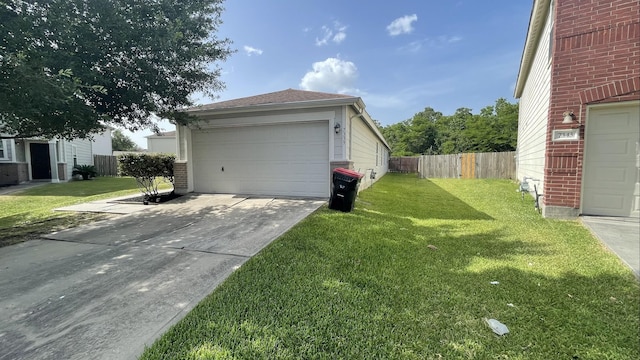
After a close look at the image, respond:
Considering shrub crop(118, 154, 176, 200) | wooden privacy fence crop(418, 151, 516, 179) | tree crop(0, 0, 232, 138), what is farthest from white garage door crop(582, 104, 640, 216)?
wooden privacy fence crop(418, 151, 516, 179)

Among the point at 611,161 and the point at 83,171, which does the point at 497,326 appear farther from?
the point at 83,171

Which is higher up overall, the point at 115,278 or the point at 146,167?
the point at 146,167

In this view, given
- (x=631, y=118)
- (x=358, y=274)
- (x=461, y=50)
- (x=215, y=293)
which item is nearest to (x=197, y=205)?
(x=215, y=293)

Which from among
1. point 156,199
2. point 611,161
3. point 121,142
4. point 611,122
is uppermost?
point 121,142

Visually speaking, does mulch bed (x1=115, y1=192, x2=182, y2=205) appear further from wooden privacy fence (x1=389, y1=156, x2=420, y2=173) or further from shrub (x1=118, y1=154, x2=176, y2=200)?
wooden privacy fence (x1=389, y1=156, x2=420, y2=173)

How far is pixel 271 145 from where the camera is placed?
26.3 ft

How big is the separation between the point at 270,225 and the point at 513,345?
382cm

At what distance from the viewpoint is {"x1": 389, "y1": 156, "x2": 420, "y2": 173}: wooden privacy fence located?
24.3 metres

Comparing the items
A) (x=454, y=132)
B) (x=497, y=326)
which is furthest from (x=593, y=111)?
(x=454, y=132)

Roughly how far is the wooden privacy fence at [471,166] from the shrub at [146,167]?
1602cm

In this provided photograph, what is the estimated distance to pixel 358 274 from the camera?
3.08 meters

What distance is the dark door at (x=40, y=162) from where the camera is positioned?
586 inches

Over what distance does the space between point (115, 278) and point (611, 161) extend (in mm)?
8118

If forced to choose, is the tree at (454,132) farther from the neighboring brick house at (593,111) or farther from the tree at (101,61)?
the tree at (101,61)
